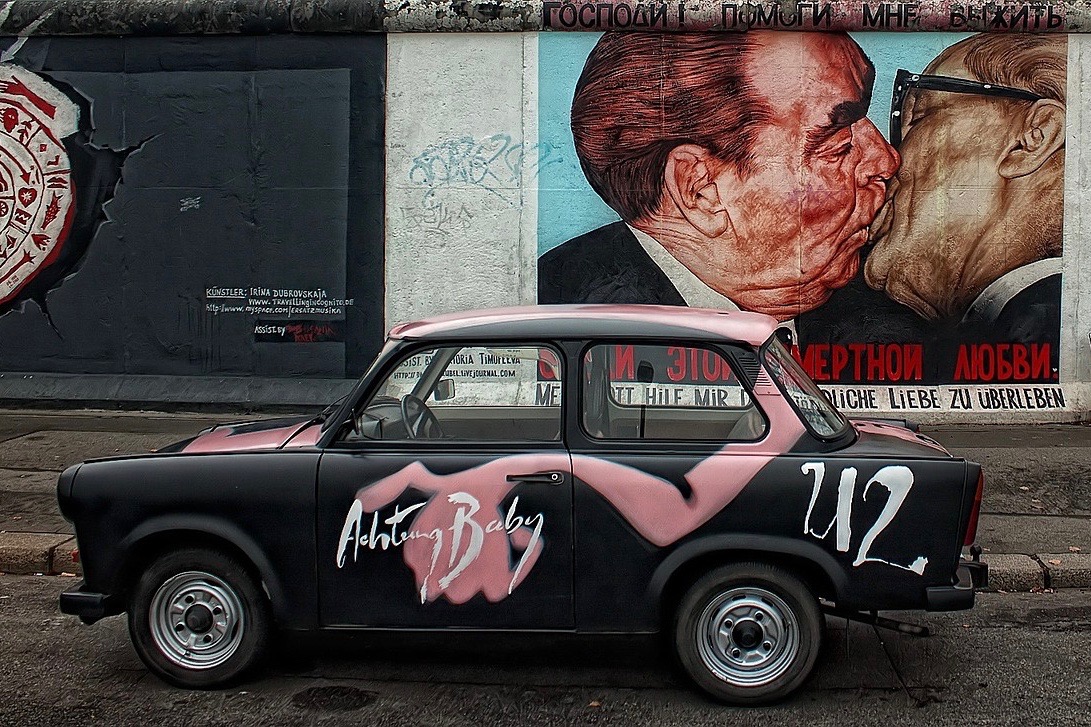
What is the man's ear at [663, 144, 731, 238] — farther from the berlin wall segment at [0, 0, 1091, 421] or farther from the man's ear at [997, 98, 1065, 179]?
the man's ear at [997, 98, 1065, 179]

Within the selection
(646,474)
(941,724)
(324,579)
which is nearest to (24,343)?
(324,579)

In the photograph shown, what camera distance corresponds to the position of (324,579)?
4898 mm

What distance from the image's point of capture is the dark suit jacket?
442 inches

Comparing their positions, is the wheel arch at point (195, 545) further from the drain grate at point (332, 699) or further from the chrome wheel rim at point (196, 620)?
the drain grate at point (332, 699)

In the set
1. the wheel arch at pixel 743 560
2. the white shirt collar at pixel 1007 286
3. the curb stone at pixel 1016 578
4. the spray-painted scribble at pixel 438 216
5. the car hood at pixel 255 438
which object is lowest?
the curb stone at pixel 1016 578

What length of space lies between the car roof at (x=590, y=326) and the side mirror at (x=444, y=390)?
247 mm

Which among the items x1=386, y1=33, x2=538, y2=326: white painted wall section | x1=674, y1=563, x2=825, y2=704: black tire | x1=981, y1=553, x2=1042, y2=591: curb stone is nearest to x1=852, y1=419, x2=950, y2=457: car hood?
x1=674, y1=563, x2=825, y2=704: black tire

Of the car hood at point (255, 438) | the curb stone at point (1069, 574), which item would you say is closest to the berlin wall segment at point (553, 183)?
the curb stone at point (1069, 574)

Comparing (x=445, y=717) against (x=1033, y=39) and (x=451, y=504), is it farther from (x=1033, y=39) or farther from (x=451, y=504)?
(x=1033, y=39)

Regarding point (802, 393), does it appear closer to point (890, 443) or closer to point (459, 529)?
point (890, 443)

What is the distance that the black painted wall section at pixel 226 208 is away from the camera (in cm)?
1145

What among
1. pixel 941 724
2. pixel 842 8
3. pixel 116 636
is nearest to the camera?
pixel 941 724

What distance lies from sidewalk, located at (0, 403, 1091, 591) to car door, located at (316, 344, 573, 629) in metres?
2.94

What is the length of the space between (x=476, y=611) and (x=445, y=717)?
1.45ft
